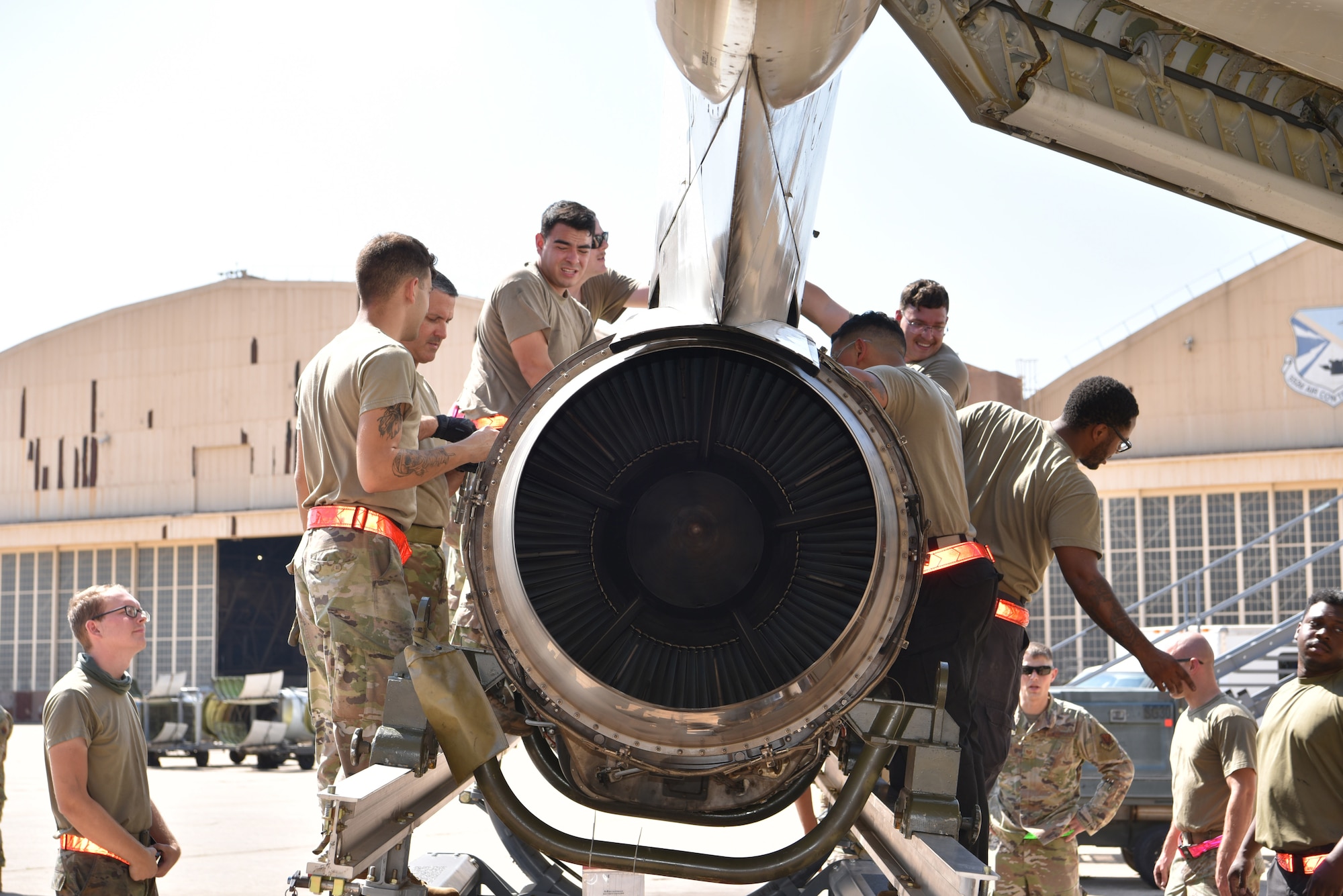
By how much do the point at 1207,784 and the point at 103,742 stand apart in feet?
18.5

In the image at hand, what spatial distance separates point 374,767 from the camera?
2922mm

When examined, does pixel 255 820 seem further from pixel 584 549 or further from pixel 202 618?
pixel 202 618

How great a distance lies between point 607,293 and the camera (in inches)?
235

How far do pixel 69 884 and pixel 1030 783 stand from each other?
16.7 feet

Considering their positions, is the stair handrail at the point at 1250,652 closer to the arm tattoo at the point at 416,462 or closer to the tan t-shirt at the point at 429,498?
the tan t-shirt at the point at 429,498

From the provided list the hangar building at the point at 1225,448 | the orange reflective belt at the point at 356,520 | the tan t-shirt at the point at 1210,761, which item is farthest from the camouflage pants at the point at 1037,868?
the hangar building at the point at 1225,448

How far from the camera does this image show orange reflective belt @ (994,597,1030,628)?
16.0 ft

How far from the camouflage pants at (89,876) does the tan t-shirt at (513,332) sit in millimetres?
2326

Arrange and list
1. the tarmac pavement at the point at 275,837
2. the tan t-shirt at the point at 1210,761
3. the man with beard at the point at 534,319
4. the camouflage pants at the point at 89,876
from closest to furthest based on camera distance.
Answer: the man with beard at the point at 534,319 < the camouflage pants at the point at 89,876 < the tan t-shirt at the point at 1210,761 < the tarmac pavement at the point at 275,837

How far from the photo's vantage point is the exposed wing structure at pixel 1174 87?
4.11 metres

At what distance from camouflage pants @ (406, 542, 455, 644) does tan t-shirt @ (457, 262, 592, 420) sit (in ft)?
2.21

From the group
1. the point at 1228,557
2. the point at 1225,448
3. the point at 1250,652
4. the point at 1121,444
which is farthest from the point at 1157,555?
the point at 1121,444

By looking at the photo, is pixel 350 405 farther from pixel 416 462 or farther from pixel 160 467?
pixel 160 467

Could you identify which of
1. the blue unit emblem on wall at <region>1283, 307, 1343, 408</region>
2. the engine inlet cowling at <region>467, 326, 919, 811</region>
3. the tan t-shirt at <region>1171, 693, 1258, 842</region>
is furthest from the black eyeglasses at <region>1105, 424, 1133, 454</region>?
the blue unit emblem on wall at <region>1283, 307, 1343, 408</region>
